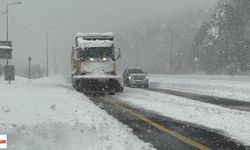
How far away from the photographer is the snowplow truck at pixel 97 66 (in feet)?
103

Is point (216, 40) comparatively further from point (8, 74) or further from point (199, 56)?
point (8, 74)

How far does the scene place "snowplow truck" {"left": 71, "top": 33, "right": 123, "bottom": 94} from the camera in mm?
31391

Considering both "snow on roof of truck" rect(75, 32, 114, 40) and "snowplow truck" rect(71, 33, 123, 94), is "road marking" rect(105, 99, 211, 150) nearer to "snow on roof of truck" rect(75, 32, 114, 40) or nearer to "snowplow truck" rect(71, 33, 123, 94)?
"snowplow truck" rect(71, 33, 123, 94)

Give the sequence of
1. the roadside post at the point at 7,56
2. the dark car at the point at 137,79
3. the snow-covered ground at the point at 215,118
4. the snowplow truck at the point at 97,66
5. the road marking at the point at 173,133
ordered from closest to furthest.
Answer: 1. the road marking at the point at 173,133
2. the snow-covered ground at the point at 215,118
3. the snowplow truck at the point at 97,66
4. the roadside post at the point at 7,56
5. the dark car at the point at 137,79

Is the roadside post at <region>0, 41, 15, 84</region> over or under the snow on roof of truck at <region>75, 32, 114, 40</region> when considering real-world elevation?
under

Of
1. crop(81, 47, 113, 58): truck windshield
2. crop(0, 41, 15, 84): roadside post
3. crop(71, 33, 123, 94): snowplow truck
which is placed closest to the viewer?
crop(71, 33, 123, 94): snowplow truck

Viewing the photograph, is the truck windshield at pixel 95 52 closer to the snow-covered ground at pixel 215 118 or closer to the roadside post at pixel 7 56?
the snow-covered ground at pixel 215 118

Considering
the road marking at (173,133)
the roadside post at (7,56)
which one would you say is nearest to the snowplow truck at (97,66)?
the roadside post at (7,56)

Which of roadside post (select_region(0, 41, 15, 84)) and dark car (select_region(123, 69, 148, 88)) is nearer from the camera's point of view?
roadside post (select_region(0, 41, 15, 84))

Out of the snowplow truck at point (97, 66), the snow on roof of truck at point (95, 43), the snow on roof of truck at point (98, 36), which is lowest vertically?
the snowplow truck at point (97, 66)

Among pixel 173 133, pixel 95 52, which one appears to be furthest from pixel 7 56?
pixel 173 133

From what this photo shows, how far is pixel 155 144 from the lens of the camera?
35.6 ft

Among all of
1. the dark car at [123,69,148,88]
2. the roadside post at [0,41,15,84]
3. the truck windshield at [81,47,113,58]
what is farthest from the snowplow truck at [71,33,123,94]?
the dark car at [123,69,148,88]

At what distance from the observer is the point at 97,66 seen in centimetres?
3158
